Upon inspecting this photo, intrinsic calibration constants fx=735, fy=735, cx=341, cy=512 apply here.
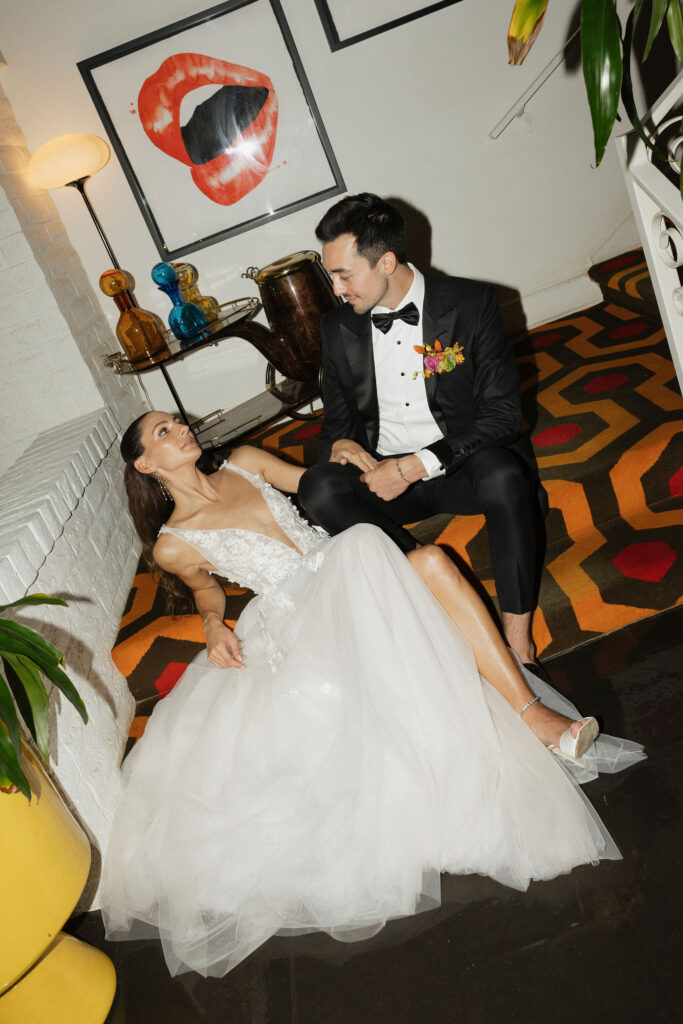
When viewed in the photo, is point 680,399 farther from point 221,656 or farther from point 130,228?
point 130,228

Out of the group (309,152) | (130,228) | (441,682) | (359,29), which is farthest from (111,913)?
(359,29)

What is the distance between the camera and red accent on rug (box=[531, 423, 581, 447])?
277 cm

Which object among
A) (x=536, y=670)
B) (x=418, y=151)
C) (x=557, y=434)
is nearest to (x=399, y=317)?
(x=557, y=434)

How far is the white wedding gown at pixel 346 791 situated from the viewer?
1.64 m

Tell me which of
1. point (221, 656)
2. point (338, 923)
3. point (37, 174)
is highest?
point (37, 174)

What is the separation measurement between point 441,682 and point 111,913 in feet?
3.45

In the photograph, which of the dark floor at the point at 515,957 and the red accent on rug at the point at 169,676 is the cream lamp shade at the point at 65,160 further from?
the dark floor at the point at 515,957

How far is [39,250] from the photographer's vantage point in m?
3.31

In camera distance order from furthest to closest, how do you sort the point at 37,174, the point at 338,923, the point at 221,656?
1. the point at 37,174
2. the point at 221,656
3. the point at 338,923

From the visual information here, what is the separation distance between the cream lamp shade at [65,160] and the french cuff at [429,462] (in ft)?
7.56

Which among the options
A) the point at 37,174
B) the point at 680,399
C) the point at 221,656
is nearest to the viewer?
the point at 221,656

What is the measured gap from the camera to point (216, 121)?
12.4 feet

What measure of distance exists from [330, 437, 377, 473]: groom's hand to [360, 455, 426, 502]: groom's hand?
61 millimetres

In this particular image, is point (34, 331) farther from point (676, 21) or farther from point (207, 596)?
point (676, 21)
